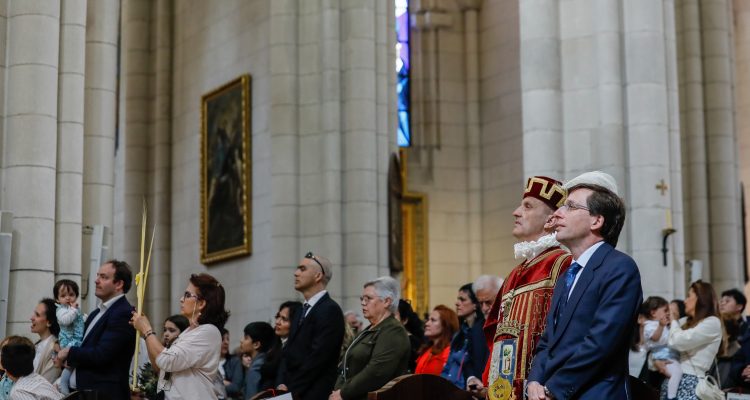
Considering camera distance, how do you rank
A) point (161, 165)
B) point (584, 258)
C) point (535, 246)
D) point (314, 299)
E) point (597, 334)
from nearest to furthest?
1. point (597, 334)
2. point (584, 258)
3. point (535, 246)
4. point (314, 299)
5. point (161, 165)

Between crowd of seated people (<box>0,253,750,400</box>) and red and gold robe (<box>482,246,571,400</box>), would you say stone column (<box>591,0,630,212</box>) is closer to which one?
crowd of seated people (<box>0,253,750,400</box>)

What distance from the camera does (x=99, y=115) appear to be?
1391 centimetres

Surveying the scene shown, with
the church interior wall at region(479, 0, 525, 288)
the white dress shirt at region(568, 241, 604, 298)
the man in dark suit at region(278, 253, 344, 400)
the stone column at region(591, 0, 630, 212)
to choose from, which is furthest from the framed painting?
the white dress shirt at region(568, 241, 604, 298)

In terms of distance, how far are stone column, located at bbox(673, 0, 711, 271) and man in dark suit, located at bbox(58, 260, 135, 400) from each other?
43.6 feet

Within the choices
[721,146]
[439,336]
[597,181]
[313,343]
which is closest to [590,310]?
[597,181]

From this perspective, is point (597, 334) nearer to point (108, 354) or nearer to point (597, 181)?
point (597, 181)

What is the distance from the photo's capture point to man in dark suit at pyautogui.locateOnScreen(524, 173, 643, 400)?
5.38 metres

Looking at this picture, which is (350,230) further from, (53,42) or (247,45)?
(53,42)

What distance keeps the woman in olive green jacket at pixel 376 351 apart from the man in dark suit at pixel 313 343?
17cm

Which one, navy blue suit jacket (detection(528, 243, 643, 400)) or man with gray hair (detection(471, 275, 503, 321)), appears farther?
man with gray hair (detection(471, 275, 503, 321))

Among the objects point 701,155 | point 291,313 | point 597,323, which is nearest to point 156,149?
point 701,155

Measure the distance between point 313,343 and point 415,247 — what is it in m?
14.0

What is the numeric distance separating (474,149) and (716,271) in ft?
17.9

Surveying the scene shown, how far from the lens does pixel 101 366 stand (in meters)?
8.74
